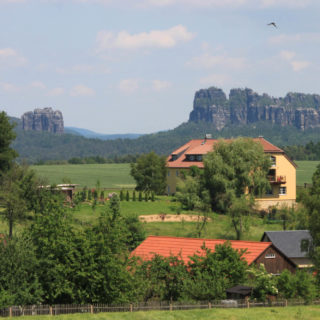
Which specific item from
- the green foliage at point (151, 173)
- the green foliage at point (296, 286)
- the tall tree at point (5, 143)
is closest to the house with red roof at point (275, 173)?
the green foliage at point (151, 173)

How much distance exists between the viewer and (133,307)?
3562 centimetres

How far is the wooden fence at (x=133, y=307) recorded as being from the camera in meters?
33.9

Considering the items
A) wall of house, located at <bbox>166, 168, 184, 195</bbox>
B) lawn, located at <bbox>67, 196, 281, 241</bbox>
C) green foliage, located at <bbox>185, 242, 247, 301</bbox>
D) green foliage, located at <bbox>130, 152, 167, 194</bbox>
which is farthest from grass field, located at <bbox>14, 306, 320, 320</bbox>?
green foliage, located at <bbox>130, 152, 167, 194</bbox>

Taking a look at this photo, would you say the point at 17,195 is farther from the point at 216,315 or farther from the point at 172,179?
the point at 172,179

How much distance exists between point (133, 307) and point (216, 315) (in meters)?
4.67

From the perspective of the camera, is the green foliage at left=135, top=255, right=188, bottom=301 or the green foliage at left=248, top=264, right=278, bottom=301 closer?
the green foliage at left=248, top=264, right=278, bottom=301

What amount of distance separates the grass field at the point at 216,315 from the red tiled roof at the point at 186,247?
451 inches

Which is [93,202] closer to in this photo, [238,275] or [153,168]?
[153,168]

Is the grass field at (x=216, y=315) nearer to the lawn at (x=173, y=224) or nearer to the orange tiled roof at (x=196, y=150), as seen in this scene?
the lawn at (x=173, y=224)

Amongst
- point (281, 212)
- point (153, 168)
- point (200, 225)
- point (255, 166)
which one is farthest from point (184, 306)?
point (153, 168)

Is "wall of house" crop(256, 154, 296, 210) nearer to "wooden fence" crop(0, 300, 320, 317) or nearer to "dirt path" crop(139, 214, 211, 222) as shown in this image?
"dirt path" crop(139, 214, 211, 222)

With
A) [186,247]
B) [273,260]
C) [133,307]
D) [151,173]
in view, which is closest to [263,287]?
[133,307]

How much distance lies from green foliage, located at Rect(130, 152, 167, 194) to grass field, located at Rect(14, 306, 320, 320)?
199 ft

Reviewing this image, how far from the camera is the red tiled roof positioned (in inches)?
1887
